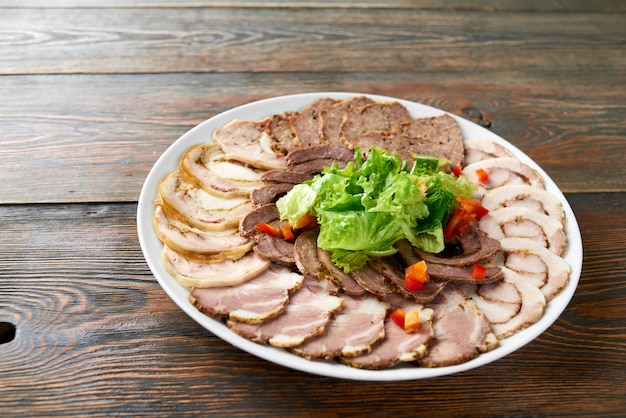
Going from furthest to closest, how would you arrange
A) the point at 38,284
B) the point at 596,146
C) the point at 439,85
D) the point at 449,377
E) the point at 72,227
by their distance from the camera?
the point at 439,85, the point at 596,146, the point at 72,227, the point at 38,284, the point at 449,377

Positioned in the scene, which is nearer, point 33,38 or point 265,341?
point 265,341

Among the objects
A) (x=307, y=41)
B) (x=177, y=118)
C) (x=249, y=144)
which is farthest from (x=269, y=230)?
(x=307, y=41)

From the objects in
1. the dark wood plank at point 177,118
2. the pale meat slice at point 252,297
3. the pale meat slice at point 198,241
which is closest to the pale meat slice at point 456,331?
the pale meat slice at point 252,297

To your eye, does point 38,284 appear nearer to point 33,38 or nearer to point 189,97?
point 189,97

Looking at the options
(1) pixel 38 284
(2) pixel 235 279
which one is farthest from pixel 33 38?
(2) pixel 235 279

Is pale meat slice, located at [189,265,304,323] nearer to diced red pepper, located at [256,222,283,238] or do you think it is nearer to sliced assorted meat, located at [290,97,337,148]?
diced red pepper, located at [256,222,283,238]

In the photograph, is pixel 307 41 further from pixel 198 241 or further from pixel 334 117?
pixel 198 241

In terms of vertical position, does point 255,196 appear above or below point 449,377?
above
